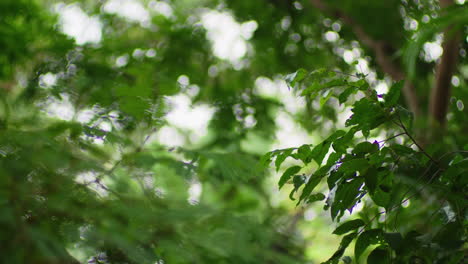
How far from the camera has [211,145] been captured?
2.23m

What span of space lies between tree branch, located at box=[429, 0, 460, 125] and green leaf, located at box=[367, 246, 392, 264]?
1.37m

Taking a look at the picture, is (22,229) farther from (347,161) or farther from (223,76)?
(223,76)

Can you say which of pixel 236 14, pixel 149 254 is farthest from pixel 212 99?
pixel 149 254

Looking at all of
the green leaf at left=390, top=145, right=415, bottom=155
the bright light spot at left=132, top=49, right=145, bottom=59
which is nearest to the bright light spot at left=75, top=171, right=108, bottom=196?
the green leaf at left=390, top=145, right=415, bottom=155

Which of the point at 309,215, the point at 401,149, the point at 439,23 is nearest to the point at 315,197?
the point at 401,149

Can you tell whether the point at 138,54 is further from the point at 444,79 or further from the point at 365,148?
the point at 365,148

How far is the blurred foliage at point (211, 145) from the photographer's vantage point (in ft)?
2.59

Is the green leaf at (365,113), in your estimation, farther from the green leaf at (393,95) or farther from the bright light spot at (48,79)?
the bright light spot at (48,79)

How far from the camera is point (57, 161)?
848 mm

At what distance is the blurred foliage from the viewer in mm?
790

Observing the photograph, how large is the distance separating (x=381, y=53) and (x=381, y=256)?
1.88 m

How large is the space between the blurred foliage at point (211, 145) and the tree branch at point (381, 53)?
0.04 metres

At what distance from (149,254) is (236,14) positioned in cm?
205

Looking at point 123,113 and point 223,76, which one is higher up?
point 223,76
